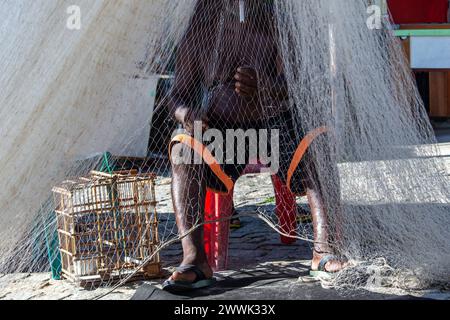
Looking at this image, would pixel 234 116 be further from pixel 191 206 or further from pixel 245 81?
pixel 191 206

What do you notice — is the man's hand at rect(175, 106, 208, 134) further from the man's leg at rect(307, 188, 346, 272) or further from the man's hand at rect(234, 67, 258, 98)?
the man's leg at rect(307, 188, 346, 272)

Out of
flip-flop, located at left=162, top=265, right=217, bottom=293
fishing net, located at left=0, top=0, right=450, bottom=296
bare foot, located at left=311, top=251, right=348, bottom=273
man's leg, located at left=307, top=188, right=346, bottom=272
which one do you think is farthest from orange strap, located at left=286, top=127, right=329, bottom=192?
flip-flop, located at left=162, top=265, right=217, bottom=293

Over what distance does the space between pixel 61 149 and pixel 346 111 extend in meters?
1.37

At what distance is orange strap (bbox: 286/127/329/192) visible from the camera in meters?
3.91

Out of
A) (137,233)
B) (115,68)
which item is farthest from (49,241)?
(115,68)

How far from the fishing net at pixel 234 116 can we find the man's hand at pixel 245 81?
0.04 feet

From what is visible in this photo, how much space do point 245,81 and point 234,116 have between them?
0.20 metres

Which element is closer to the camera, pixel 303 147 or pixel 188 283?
pixel 188 283

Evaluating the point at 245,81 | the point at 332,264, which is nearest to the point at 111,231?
the point at 245,81

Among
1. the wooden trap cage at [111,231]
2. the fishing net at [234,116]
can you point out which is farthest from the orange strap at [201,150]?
the wooden trap cage at [111,231]

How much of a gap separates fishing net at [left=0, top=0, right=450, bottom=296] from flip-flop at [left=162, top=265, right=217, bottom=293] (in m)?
0.18

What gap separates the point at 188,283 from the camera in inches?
148
